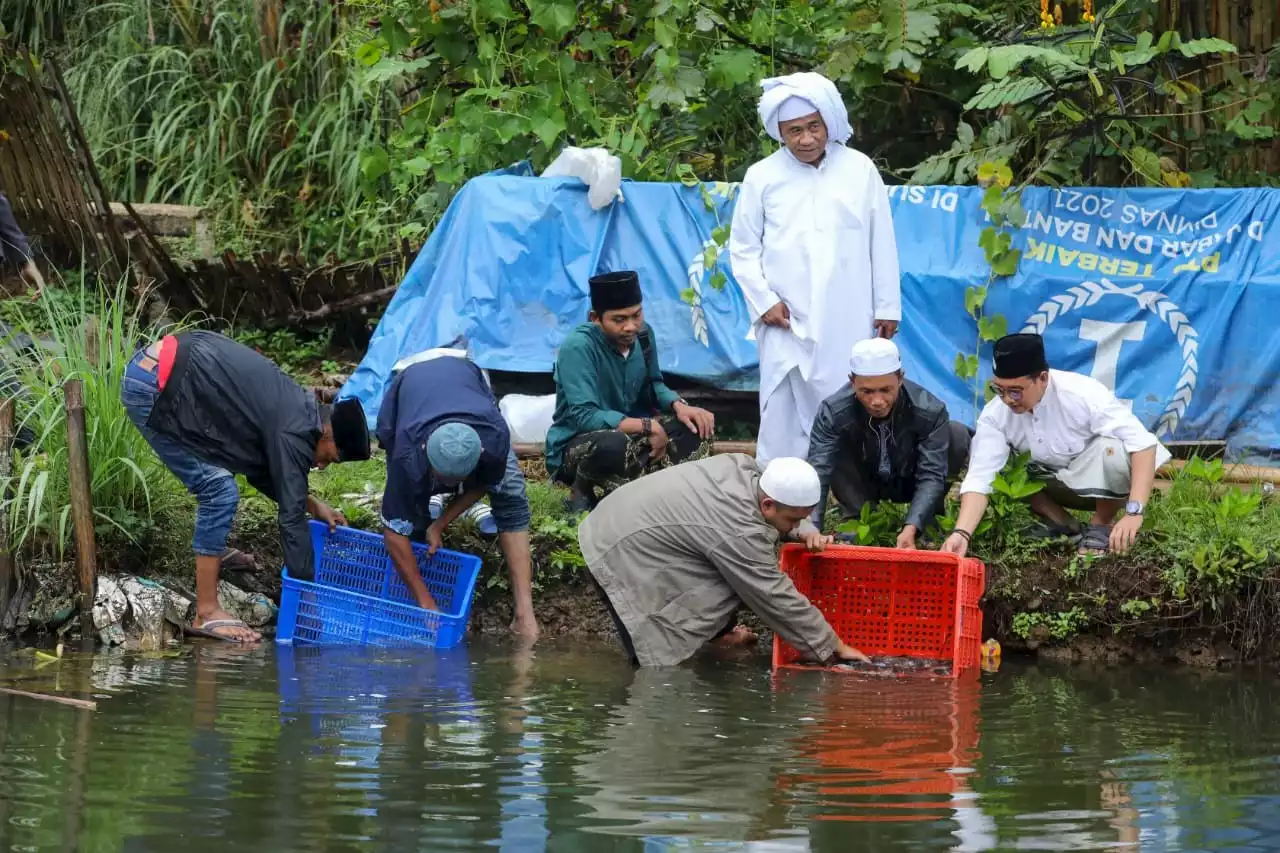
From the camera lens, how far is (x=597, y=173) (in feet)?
32.8

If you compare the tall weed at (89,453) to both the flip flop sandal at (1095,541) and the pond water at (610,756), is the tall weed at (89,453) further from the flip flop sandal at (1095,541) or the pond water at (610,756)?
the flip flop sandal at (1095,541)

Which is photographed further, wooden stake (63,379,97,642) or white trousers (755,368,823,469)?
Result: white trousers (755,368,823,469)

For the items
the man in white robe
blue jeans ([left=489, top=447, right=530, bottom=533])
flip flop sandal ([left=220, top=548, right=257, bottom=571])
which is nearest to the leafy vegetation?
the man in white robe

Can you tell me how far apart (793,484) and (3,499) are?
141 inches

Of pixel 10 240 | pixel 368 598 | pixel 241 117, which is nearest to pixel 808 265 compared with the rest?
pixel 368 598

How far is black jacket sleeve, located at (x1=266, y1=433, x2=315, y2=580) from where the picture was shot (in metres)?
7.54

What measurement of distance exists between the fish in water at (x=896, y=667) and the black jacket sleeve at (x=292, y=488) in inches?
89.8

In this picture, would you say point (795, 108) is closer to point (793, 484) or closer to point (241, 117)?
point (793, 484)

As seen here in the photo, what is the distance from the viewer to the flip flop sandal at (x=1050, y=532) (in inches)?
Result: 322

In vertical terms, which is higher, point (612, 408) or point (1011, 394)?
point (1011, 394)

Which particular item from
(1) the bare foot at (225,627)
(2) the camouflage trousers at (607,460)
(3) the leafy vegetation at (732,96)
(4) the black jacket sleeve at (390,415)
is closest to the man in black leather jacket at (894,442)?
(2) the camouflage trousers at (607,460)

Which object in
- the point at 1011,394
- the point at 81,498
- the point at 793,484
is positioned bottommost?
the point at 81,498

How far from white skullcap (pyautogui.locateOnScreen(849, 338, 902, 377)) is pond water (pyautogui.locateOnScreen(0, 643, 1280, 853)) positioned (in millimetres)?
1287

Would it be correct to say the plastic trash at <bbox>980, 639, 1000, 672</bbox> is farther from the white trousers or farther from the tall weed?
the tall weed
